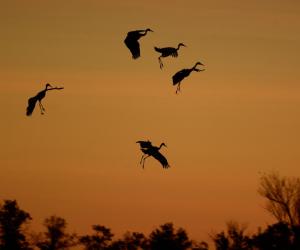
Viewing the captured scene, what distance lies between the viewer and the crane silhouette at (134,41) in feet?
74.1

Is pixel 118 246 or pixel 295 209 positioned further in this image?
pixel 118 246

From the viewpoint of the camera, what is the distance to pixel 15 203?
7869 centimetres

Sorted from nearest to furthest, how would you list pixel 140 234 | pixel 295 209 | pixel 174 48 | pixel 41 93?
pixel 41 93
pixel 174 48
pixel 295 209
pixel 140 234

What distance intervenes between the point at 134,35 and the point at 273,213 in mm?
34386

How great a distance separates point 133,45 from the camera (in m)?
23.0

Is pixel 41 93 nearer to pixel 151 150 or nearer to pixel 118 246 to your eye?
pixel 151 150

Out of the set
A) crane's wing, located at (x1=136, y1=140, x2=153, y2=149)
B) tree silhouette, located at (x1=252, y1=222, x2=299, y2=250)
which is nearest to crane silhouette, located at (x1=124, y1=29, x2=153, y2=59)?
crane's wing, located at (x1=136, y1=140, x2=153, y2=149)

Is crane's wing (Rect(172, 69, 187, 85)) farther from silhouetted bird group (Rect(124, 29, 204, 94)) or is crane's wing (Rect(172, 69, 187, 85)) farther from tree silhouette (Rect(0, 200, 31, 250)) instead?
tree silhouette (Rect(0, 200, 31, 250))

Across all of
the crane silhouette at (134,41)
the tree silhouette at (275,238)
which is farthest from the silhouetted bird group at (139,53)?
the tree silhouette at (275,238)

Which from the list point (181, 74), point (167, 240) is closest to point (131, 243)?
point (167, 240)

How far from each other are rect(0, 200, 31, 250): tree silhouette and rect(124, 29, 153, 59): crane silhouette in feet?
168

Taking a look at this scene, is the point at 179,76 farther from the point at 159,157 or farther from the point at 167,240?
the point at 167,240

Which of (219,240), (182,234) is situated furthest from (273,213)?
(182,234)

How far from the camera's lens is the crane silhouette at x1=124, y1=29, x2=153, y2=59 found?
2258 cm
